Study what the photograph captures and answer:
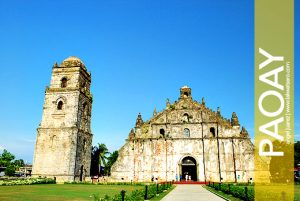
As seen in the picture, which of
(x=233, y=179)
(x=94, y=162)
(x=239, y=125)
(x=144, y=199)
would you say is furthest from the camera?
(x=94, y=162)

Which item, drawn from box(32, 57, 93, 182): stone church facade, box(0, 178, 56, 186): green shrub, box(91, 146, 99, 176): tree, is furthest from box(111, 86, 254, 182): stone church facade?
box(91, 146, 99, 176): tree

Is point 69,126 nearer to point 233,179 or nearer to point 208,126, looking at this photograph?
point 208,126

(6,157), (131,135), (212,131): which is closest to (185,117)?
(212,131)

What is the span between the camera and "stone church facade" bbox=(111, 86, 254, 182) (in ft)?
119

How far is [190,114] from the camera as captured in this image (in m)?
38.9

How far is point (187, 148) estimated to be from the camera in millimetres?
37750

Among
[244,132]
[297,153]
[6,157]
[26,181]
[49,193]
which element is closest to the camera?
[49,193]

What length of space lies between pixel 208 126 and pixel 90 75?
2121 cm

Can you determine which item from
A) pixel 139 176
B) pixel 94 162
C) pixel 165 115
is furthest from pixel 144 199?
pixel 94 162

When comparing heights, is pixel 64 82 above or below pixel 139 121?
above

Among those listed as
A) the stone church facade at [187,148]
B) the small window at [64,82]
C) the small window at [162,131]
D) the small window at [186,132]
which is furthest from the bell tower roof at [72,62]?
the small window at [186,132]

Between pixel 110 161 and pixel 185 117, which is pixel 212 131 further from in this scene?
pixel 110 161

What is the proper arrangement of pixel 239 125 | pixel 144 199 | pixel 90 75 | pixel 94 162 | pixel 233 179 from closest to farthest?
pixel 144 199
pixel 233 179
pixel 239 125
pixel 90 75
pixel 94 162

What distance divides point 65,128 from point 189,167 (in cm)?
1881
